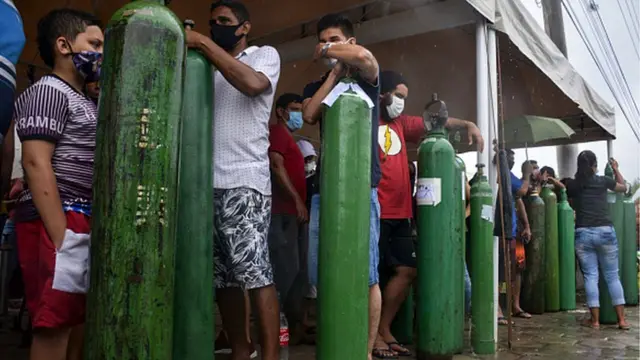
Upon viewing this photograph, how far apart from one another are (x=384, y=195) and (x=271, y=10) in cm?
293

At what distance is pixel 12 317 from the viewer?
5.65 m

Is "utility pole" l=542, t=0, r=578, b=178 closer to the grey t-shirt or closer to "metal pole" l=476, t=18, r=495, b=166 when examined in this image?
the grey t-shirt

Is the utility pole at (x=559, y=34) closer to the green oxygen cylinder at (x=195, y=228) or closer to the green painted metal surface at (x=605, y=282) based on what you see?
the green painted metal surface at (x=605, y=282)

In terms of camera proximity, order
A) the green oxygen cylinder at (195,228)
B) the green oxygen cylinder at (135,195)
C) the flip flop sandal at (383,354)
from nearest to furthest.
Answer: the green oxygen cylinder at (135,195), the green oxygen cylinder at (195,228), the flip flop sandal at (383,354)

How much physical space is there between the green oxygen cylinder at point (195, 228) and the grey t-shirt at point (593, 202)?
5523 millimetres

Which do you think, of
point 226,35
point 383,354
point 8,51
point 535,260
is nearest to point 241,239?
point 226,35

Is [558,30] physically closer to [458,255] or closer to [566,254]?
[566,254]

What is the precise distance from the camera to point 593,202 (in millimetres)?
6617

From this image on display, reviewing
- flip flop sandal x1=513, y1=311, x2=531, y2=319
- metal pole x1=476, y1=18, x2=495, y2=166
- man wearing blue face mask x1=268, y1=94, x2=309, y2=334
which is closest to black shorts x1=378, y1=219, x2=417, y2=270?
man wearing blue face mask x1=268, y1=94, x2=309, y2=334

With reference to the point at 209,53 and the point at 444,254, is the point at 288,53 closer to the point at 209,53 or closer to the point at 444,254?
the point at 444,254

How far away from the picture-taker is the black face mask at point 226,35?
2807 mm

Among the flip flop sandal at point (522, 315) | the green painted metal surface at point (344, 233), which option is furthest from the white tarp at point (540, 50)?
the flip flop sandal at point (522, 315)

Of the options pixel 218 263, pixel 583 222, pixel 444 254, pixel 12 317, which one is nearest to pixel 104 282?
pixel 218 263

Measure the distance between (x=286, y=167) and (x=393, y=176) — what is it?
91 cm
